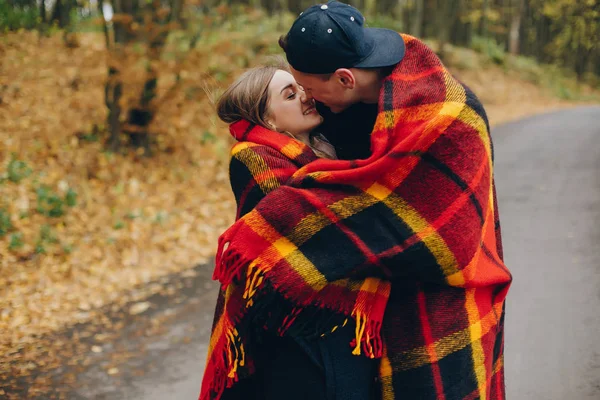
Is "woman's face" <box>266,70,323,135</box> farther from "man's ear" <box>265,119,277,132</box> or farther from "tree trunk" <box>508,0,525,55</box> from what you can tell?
"tree trunk" <box>508,0,525,55</box>

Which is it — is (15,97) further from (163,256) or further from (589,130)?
(589,130)

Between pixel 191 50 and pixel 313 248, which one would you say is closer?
pixel 313 248

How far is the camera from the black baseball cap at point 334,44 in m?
1.61

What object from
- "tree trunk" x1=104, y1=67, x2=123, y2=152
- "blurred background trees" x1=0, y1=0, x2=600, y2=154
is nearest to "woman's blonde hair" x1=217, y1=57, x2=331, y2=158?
"blurred background trees" x1=0, y1=0, x2=600, y2=154

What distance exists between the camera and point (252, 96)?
77.1 inches

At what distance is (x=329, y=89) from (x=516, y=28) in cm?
3148

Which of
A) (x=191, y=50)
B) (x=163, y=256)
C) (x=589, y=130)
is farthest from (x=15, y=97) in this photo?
(x=589, y=130)

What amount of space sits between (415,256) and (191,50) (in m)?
7.58

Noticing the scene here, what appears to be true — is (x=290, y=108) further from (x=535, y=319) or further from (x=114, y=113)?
(x=114, y=113)

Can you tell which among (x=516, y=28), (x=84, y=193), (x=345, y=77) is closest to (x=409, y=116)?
(x=345, y=77)

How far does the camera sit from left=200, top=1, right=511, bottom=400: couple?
1.59 metres

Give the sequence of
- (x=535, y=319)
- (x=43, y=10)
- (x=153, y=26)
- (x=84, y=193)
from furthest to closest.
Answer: (x=43, y=10)
(x=153, y=26)
(x=84, y=193)
(x=535, y=319)

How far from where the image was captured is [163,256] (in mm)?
6402

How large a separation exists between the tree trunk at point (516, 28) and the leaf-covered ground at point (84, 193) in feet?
72.1
